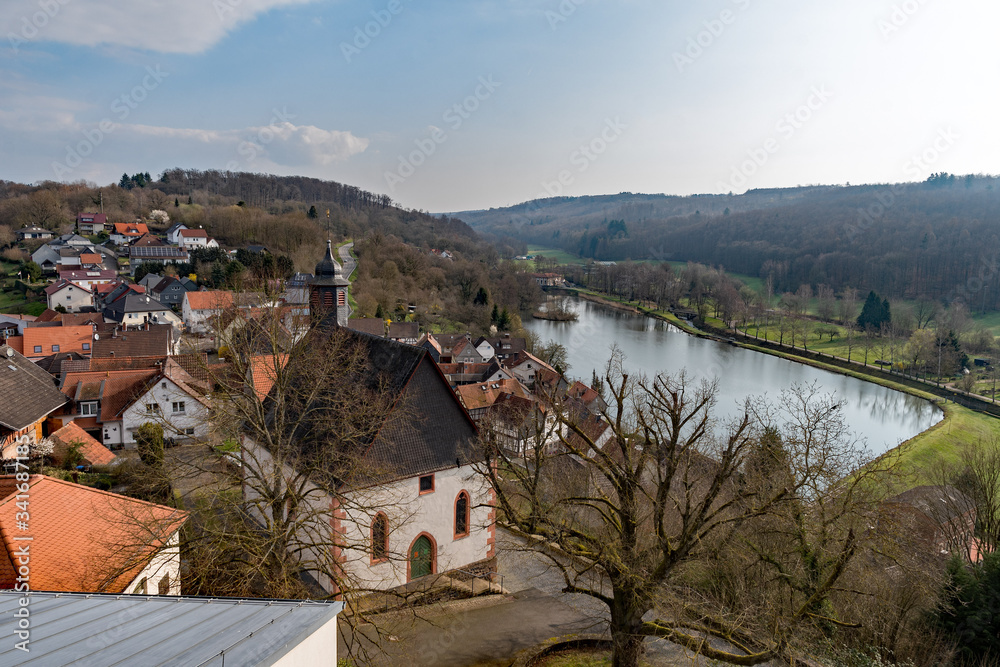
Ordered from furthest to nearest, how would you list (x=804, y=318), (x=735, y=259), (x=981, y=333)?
(x=735, y=259) < (x=804, y=318) < (x=981, y=333)

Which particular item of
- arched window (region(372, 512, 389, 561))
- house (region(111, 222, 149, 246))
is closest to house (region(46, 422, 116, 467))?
arched window (region(372, 512, 389, 561))

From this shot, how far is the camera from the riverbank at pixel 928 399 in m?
29.4

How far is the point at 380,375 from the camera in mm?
13492

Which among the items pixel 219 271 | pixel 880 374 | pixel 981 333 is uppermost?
pixel 219 271

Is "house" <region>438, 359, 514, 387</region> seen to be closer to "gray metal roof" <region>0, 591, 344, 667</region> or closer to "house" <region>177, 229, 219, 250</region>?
"gray metal roof" <region>0, 591, 344, 667</region>

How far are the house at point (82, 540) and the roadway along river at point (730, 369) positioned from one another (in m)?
35.3

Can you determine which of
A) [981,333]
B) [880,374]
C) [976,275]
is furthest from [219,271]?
[976,275]

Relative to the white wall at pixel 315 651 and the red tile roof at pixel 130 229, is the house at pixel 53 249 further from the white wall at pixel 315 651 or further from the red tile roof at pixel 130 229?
the white wall at pixel 315 651

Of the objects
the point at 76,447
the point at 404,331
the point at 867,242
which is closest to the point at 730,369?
the point at 404,331

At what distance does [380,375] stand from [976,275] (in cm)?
10011

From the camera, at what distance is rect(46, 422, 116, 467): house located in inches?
740

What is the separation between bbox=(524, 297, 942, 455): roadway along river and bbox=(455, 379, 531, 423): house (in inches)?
469

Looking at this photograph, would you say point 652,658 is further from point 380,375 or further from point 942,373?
point 942,373

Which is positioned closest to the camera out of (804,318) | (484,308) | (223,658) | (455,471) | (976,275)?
(223,658)
